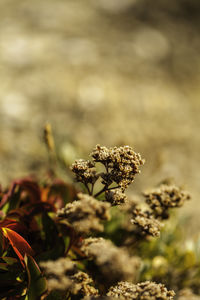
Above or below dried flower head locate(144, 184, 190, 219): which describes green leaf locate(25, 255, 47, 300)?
below

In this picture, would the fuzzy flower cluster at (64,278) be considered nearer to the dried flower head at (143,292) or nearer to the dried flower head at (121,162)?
the dried flower head at (143,292)

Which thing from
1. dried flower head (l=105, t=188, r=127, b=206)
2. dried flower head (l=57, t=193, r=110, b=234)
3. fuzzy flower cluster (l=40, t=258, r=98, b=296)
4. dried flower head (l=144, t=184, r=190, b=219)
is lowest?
fuzzy flower cluster (l=40, t=258, r=98, b=296)

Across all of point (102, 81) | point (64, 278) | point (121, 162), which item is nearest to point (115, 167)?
point (121, 162)

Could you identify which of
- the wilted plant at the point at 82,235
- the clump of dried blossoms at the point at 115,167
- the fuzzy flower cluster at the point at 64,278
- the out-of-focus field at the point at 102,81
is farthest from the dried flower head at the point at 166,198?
the out-of-focus field at the point at 102,81

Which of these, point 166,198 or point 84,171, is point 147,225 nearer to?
point 166,198

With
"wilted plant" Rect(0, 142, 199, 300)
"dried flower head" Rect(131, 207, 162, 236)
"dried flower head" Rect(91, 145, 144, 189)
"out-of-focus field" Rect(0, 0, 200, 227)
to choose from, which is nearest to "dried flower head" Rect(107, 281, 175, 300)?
"wilted plant" Rect(0, 142, 199, 300)

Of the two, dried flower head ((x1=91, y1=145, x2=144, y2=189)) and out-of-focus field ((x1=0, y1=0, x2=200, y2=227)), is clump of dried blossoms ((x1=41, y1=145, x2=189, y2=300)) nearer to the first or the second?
dried flower head ((x1=91, y1=145, x2=144, y2=189))
